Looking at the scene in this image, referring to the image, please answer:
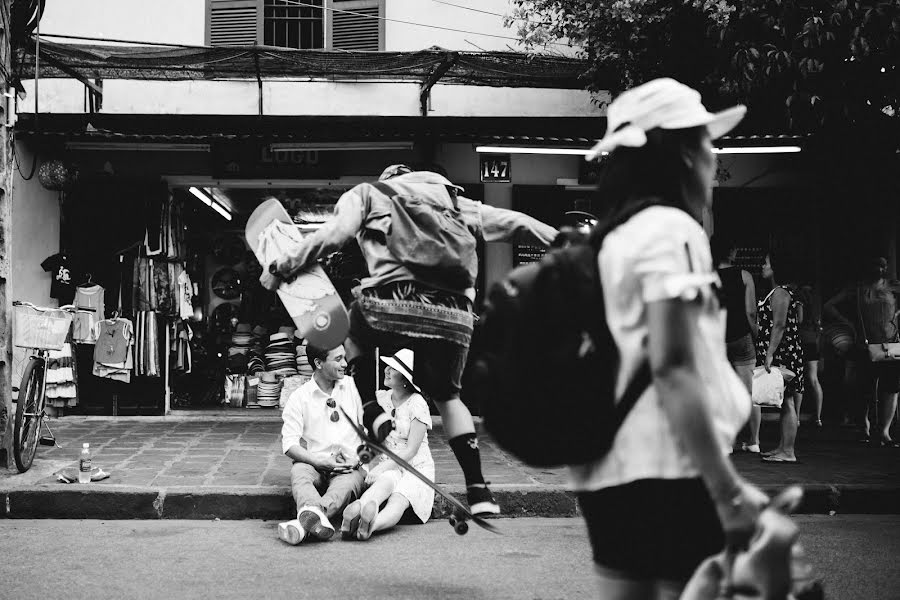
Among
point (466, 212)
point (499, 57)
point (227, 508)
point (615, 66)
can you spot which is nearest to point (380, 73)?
point (499, 57)

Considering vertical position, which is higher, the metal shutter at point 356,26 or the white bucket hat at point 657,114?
the metal shutter at point 356,26

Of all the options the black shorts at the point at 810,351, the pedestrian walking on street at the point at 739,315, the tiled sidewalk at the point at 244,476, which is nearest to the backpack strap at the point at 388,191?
the tiled sidewalk at the point at 244,476

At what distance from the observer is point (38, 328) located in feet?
25.4

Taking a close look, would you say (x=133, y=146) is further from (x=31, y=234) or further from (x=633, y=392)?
(x=633, y=392)

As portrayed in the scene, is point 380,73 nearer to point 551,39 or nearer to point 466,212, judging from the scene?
point 551,39

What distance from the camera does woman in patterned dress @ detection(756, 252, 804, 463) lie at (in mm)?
8508

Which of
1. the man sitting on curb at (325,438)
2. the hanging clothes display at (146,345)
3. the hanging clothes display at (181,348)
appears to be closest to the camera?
the man sitting on curb at (325,438)

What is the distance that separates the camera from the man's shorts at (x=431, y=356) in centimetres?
430

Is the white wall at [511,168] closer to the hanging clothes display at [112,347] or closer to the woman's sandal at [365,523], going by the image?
the hanging clothes display at [112,347]

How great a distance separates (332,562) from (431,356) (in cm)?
171

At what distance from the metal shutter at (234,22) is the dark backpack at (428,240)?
8.20 m

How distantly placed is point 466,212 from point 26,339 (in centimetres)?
500

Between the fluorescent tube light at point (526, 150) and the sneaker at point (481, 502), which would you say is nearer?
the sneaker at point (481, 502)

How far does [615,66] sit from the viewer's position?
1008cm
